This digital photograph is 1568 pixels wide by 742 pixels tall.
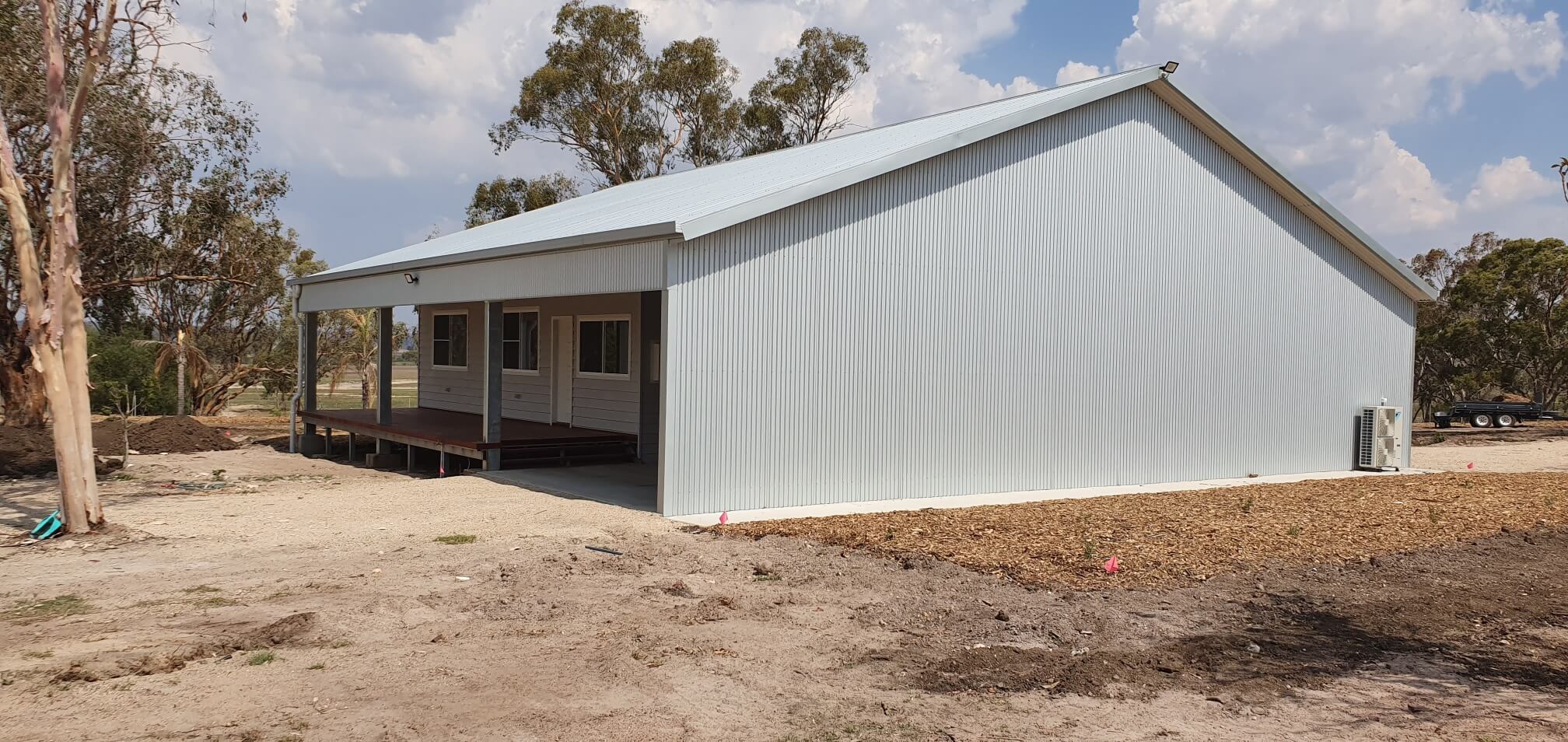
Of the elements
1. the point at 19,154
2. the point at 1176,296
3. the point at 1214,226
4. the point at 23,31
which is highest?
the point at 23,31

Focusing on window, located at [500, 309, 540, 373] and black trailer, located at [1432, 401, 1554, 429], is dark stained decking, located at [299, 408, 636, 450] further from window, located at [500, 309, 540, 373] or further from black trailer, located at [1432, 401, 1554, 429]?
black trailer, located at [1432, 401, 1554, 429]

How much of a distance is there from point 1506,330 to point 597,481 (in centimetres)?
3103

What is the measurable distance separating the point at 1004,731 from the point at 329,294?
53.5 feet

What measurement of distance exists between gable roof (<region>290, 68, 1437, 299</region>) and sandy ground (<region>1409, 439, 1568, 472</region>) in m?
3.50

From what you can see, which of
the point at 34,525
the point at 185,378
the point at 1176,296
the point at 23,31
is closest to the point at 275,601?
the point at 34,525

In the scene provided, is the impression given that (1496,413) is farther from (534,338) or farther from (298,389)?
(298,389)

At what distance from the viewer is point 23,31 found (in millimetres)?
17359

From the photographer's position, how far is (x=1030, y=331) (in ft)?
43.6

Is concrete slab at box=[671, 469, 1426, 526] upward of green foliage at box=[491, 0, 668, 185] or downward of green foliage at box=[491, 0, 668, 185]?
downward

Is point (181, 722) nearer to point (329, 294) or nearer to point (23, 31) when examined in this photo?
point (329, 294)

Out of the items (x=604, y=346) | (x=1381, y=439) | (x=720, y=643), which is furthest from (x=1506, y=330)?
(x=720, y=643)

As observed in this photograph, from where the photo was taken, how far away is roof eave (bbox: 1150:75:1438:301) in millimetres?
14484

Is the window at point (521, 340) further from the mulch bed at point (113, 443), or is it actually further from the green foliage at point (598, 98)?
the green foliage at point (598, 98)

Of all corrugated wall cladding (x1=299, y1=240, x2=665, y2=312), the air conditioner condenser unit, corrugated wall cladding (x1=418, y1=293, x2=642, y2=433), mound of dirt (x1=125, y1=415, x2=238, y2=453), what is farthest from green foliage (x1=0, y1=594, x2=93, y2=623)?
the air conditioner condenser unit
